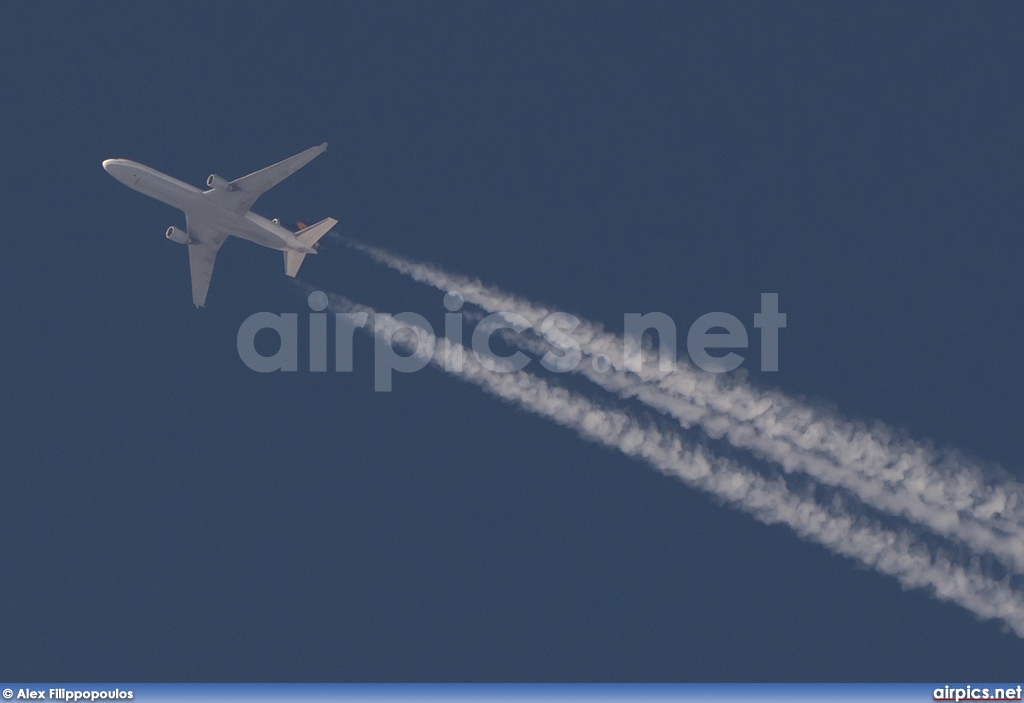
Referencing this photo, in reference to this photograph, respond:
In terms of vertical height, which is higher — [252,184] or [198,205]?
[252,184]

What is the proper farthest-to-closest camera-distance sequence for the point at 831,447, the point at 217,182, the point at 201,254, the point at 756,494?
the point at 201,254 → the point at 217,182 → the point at 756,494 → the point at 831,447

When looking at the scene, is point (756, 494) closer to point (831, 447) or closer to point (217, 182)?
point (831, 447)

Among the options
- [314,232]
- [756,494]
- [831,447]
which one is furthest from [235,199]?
[831,447]

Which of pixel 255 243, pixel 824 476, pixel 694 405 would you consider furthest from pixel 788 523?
pixel 255 243

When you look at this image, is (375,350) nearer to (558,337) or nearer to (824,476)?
(558,337)

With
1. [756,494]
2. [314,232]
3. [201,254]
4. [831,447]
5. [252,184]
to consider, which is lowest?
[756,494]

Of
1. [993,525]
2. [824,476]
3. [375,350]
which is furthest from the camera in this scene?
[375,350]
